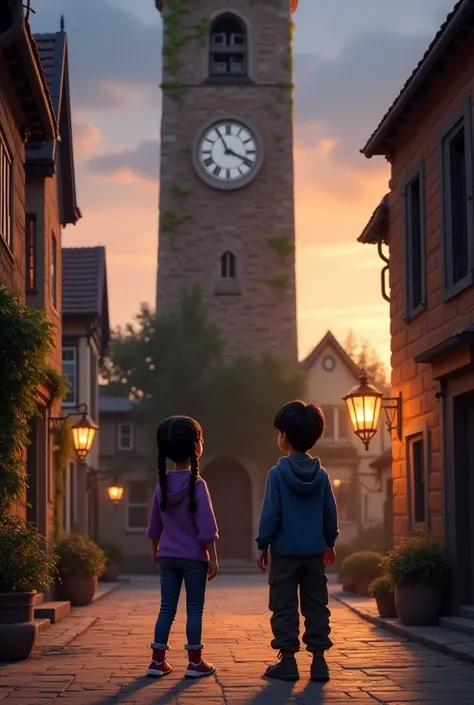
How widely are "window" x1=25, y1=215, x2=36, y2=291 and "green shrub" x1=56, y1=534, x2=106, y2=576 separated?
3810 mm

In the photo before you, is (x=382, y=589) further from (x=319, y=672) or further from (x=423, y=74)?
(x=319, y=672)

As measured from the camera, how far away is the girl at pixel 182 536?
31.8ft

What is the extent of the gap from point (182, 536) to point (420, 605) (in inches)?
211

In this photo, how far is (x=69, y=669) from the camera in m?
10.6

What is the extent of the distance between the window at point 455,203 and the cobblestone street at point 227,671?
375cm

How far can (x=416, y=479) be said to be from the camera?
17.0 metres

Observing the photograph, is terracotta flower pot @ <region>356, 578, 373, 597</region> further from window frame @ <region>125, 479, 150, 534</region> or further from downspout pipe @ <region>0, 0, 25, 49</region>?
window frame @ <region>125, 479, 150, 534</region>

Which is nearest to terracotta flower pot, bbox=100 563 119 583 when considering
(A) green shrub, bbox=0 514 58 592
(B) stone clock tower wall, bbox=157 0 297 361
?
(B) stone clock tower wall, bbox=157 0 297 361

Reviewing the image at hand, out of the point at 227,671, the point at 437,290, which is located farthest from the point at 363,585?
the point at 227,671

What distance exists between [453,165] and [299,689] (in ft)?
24.7

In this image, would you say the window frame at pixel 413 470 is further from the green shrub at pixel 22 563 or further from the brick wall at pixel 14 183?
the green shrub at pixel 22 563

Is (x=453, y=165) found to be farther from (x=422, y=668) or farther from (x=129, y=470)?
(x=129, y=470)

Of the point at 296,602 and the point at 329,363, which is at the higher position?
the point at 329,363

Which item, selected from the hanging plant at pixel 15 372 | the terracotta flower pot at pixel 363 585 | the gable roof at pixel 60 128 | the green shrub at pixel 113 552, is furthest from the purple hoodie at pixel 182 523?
the green shrub at pixel 113 552
